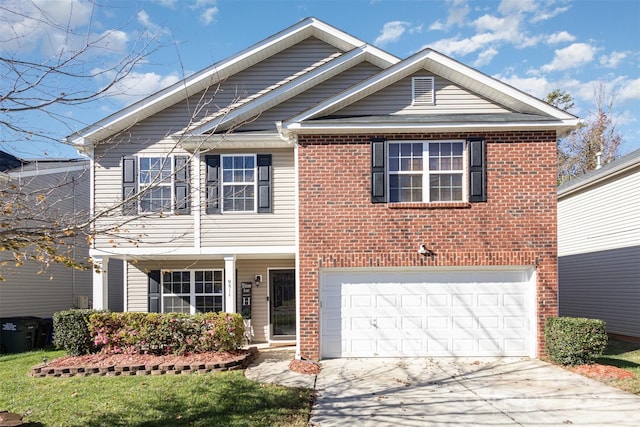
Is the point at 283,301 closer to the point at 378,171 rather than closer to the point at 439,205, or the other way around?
the point at 378,171

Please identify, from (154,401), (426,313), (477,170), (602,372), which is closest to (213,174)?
(154,401)

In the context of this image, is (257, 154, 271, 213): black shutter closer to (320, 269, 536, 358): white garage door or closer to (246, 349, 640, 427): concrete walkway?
(320, 269, 536, 358): white garage door

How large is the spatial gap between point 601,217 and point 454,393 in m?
9.72

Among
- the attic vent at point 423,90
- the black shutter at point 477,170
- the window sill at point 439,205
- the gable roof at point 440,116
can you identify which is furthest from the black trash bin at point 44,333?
the black shutter at point 477,170

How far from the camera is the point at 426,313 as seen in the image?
10617mm


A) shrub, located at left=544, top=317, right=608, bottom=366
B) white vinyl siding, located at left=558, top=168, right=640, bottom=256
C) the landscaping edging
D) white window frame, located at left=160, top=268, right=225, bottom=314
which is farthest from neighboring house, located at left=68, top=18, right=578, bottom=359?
white vinyl siding, located at left=558, top=168, right=640, bottom=256

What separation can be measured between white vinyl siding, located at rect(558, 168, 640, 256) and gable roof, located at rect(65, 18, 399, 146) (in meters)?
7.52

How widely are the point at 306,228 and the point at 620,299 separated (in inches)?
384

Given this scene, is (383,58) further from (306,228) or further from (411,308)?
(411,308)

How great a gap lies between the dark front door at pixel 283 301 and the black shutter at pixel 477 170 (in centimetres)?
545

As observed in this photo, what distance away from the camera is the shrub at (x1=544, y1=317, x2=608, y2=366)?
30.8 feet

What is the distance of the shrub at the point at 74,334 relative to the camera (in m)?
10.7

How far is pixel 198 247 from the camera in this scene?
11.9m

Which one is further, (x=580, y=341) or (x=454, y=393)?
(x=580, y=341)
